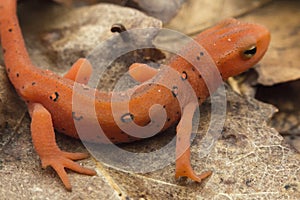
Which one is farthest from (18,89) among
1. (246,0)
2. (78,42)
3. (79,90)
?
(246,0)

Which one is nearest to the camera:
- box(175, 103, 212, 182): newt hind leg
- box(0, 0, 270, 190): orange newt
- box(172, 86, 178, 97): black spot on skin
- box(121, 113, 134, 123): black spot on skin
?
box(175, 103, 212, 182): newt hind leg

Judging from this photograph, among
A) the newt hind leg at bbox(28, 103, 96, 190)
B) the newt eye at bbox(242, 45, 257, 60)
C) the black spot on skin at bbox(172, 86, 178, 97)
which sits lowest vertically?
the newt hind leg at bbox(28, 103, 96, 190)

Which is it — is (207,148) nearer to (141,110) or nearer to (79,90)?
(141,110)

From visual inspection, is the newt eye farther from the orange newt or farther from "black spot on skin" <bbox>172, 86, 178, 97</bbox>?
"black spot on skin" <bbox>172, 86, 178, 97</bbox>

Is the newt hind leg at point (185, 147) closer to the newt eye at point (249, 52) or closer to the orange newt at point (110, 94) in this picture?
the orange newt at point (110, 94)

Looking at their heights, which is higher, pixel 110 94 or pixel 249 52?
pixel 249 52

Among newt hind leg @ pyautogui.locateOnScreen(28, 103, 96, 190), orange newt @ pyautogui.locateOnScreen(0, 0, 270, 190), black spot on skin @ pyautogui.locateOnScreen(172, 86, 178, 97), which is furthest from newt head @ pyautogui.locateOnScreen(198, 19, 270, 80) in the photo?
newt hind leg @ pyautogui.locateOnScreen(28, 103, 96, 190)

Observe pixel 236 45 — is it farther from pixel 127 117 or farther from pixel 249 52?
pixel 127 117

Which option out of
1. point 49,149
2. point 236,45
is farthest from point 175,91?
point 49,149
